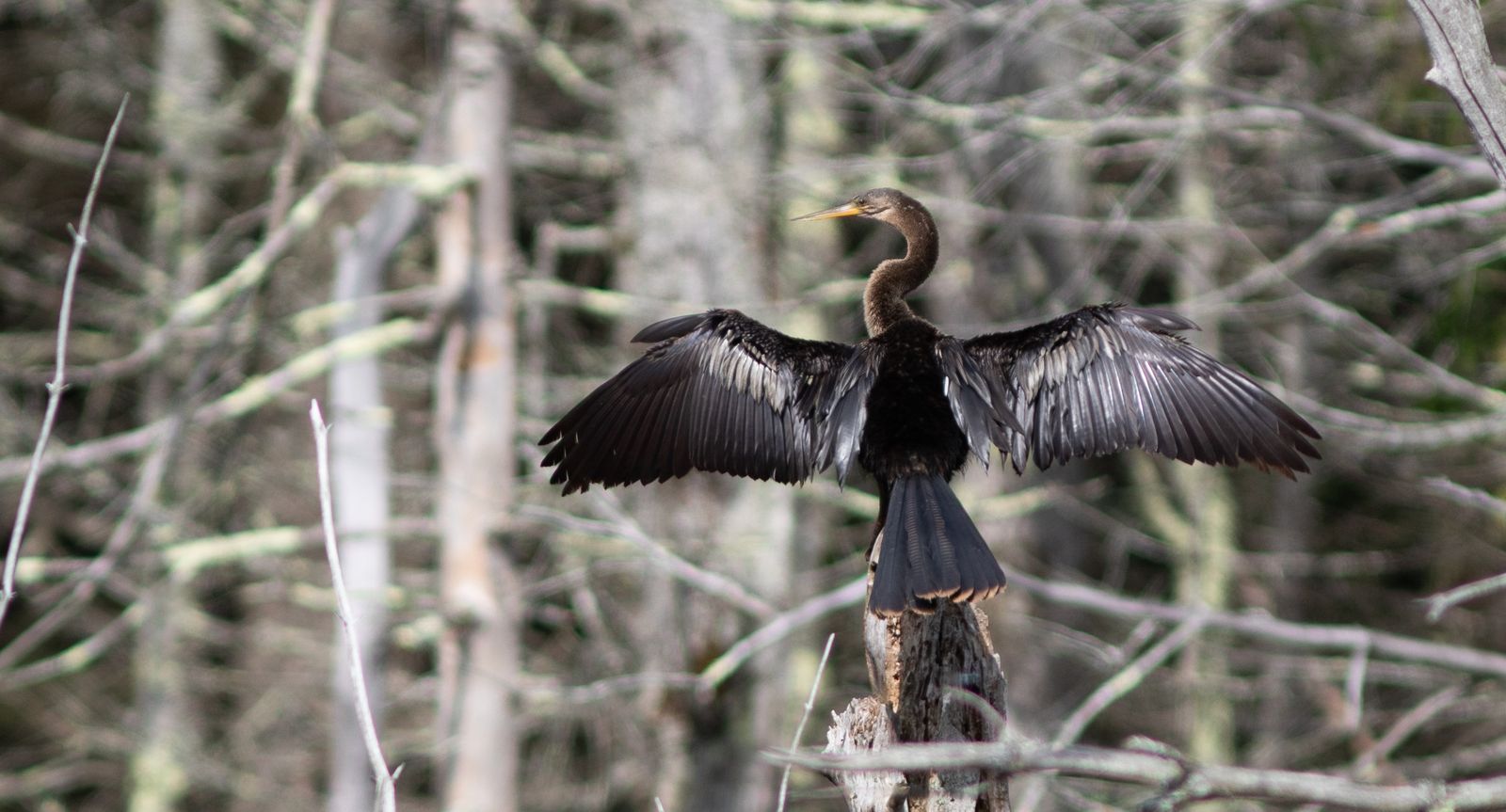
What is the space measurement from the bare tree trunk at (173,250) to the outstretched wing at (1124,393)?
8.30 metres

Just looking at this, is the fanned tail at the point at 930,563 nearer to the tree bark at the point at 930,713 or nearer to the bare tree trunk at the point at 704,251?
the tree bark at the point at 930,713

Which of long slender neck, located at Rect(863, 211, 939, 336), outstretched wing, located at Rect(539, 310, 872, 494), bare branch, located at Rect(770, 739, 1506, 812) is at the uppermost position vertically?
long slender neck, located at Rect(863, 211, 939, 336)

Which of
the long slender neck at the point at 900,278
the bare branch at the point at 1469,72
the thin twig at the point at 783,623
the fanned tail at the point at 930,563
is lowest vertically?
the thin twig at the point at 783,623

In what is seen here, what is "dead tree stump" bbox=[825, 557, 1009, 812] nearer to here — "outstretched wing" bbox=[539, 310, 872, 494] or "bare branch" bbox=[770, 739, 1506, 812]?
"outstretched wing" bbox=[539, 310, 872, 494]

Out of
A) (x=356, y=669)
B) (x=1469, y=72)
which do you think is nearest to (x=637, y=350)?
(x=1469, y=72)

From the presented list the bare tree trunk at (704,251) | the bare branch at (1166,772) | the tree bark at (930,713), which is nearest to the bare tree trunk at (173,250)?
the bare tree trunk at (704,251)

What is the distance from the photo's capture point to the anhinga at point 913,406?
3.27 m

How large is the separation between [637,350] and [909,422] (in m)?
4.59

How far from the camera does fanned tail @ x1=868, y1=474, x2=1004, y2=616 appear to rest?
2.67 metres

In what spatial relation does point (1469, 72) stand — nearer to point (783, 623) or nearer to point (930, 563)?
point (930, 563)

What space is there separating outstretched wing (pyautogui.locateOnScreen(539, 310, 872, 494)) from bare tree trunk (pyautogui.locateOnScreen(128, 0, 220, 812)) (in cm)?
768

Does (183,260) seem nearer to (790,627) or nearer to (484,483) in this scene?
(484,483)

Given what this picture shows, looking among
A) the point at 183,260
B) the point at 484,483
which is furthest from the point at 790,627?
the point at 183,260

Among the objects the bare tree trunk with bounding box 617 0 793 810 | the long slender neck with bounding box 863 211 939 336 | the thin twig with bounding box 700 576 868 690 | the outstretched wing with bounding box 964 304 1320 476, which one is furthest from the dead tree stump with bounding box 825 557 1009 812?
the bare tree trunk with bounding box 617 0 793 810
